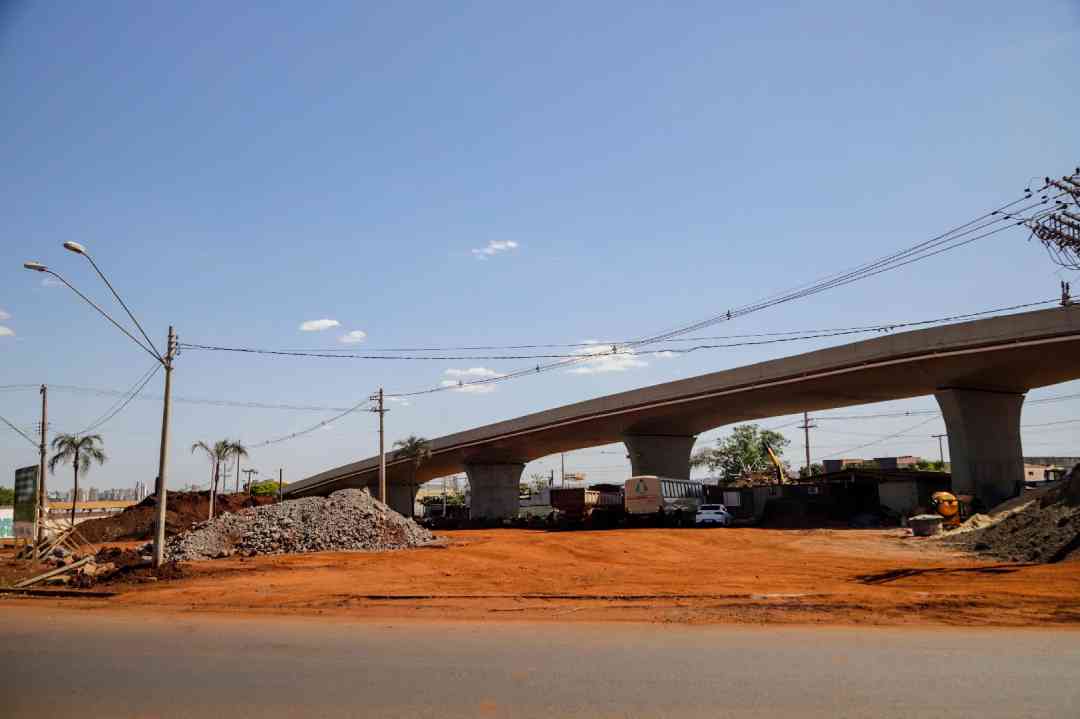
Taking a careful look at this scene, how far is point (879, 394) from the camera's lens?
53.5m

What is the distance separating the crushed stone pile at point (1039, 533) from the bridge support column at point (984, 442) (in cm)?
1471

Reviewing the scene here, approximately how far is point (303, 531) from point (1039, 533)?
27171 millimetres

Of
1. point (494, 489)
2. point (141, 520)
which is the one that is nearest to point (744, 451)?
point (494, 489)

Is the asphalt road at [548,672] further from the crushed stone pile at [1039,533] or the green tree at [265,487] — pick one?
the green tree at [265,487]

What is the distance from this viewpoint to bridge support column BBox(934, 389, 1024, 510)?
4266 centimetres

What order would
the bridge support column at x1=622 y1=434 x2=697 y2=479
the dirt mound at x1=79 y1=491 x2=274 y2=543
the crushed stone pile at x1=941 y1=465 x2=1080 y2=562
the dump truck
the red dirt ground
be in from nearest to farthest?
the red dirt ground, the crushed stone pile at x1=941 y1=465 x2=1080 y2=562, the dump truck, the dirt mound at x1=79 y1=491 x2=274 y2=543, the bridge support column at x1=622 y1=434 x2=697 y2=479

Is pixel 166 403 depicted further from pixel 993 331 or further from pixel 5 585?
pixel 993 331

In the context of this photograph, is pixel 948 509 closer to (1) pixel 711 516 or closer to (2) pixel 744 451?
(1) pixel 711 516

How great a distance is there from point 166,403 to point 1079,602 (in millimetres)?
24286

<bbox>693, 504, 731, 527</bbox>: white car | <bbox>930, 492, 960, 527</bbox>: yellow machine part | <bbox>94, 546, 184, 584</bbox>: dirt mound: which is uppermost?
<bbox>930, 492, 960, 527</bbox>: yellow machine part

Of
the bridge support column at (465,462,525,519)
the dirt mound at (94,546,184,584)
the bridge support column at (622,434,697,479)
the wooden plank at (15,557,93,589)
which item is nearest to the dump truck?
the bridge support column at (622,434,697,479)

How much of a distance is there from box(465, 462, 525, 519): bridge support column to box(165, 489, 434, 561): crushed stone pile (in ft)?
167

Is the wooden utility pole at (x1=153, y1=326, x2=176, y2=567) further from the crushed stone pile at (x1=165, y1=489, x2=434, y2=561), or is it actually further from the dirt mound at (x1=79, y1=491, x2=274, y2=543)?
the dirt mound at (x1=79, y1=491, x2=274, y2=543)

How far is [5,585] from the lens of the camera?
69.9 feet
